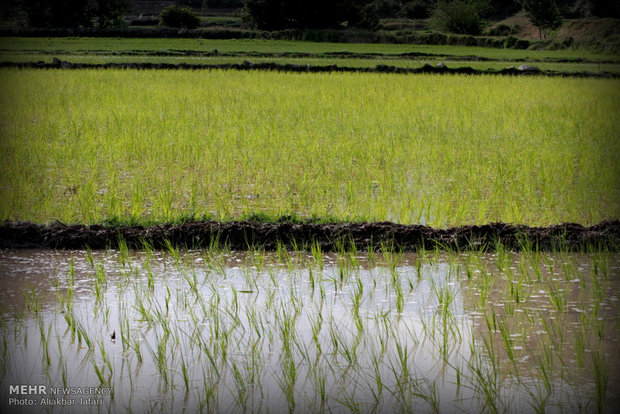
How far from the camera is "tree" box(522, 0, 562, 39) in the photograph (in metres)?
32.6

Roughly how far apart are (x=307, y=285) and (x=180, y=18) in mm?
34208

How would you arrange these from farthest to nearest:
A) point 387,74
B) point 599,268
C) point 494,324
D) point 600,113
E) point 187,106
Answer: point 387,74 → point 187,106 → point 600,113 → point 599,268 → point 494,324

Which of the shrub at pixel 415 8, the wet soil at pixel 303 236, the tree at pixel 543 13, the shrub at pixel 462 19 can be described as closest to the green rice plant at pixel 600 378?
the wet soil at pixel 303 236

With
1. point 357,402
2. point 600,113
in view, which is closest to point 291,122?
point 600,113

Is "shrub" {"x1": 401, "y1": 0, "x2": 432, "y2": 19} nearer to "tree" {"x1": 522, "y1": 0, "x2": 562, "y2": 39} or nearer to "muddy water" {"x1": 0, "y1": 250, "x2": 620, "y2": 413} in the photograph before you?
"tree" {"x1": 522, "y1": 0, "x2": 562, "y2": 39}

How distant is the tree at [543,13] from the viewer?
32.6 metres

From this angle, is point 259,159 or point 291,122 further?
point 291,122

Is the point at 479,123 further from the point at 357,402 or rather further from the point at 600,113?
the point at 357,402

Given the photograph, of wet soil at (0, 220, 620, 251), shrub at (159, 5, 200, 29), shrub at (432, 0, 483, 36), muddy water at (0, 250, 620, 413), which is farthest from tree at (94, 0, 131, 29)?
muddy water at (0, 250, 620, 413)

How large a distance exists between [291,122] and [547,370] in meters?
6.31

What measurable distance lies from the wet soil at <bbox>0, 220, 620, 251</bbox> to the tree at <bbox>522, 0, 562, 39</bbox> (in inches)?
1206

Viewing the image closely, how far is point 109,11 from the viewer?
38469 mm

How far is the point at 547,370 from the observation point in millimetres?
2479

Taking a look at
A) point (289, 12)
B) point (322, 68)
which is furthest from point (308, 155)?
point (289, 12)
